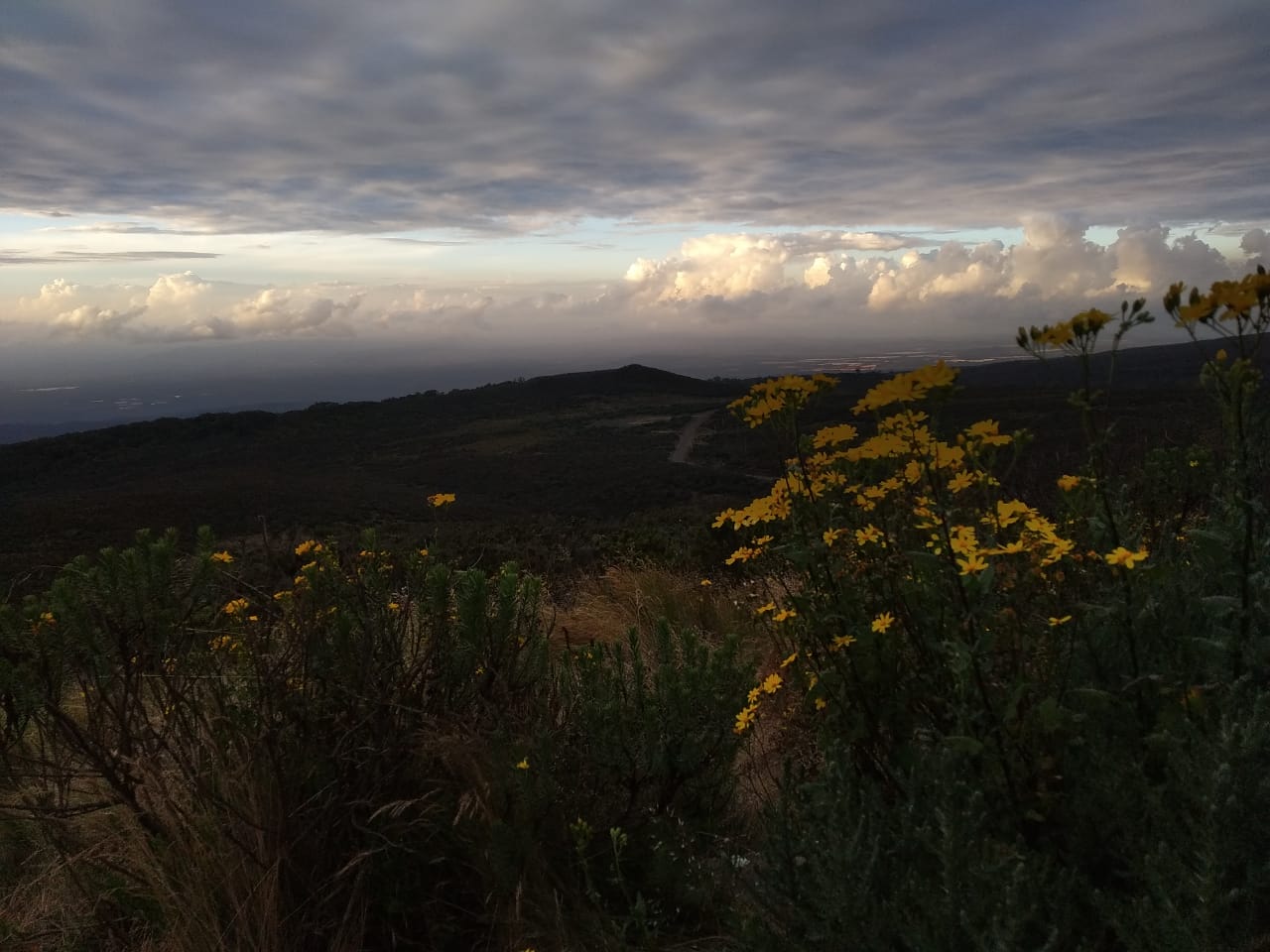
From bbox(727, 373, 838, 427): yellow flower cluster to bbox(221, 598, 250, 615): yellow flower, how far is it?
1784 millimetres

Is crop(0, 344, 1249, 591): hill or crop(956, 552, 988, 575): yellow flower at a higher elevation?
crop(956, 552, 988, 575): yellow flower

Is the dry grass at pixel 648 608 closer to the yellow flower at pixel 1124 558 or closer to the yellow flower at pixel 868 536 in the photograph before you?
the yellow flower at pixel 868 536

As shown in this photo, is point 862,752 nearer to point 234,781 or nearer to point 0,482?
point 234,781

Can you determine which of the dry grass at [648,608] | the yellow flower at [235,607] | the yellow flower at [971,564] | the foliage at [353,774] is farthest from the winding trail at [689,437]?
the yellow flower at [971,564]

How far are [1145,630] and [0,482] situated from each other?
54.1 metres

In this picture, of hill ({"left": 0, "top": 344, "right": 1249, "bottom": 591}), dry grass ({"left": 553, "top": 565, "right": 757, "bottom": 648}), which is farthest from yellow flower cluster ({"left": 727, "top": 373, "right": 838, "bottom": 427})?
dry grass ({"left": 553, "top": 565, "right": 757, "bottom": 648})

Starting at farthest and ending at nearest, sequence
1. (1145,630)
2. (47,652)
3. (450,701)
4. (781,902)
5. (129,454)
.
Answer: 1. (129,454)
2. (450,701)
3. (47,652)
4. (1145,630)
5. (781,902)

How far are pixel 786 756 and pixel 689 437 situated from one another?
5240cm

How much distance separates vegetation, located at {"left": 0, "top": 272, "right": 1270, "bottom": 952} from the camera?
5.10 ft

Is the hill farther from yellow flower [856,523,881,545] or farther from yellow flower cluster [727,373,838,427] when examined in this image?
yellow flower [856,523,881,545]

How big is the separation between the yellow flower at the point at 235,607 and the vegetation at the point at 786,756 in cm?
4

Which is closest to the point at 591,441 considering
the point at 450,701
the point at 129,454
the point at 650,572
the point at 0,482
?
the point at 129,454

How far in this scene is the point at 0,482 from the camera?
141 feet

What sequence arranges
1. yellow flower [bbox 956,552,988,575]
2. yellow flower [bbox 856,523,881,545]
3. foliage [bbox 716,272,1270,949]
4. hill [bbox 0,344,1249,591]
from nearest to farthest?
foliage [bbox 716,272,1270,949] → yellow flower [bbox 956,552,988,575] → yellow flower [bbox 856,523,881,545] → hill [bbox 0,344,1249,591]
